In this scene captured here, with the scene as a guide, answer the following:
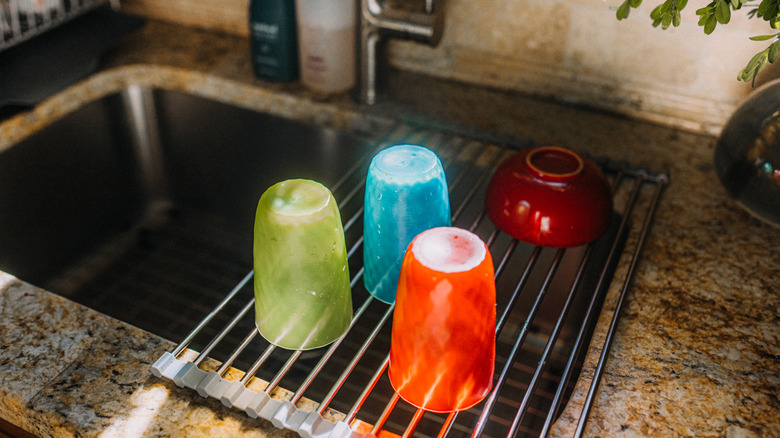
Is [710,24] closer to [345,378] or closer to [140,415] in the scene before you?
[345,378]

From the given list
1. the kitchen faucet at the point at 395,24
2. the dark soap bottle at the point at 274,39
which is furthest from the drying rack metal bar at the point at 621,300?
the dark soap bottle at the point at 274,39

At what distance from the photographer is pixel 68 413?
54cm

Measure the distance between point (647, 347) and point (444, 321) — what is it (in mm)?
244

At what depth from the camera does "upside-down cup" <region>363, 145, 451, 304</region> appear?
60cm

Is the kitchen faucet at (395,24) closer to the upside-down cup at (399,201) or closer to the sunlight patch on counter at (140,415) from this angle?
the upside-down cup at (399,201)

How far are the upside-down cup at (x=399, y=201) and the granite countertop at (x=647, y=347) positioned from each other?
20cm

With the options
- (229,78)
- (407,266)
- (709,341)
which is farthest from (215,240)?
(709,341)

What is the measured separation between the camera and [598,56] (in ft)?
3.17

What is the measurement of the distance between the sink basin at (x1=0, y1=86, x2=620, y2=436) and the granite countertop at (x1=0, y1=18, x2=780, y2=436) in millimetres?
99

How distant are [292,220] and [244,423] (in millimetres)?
179

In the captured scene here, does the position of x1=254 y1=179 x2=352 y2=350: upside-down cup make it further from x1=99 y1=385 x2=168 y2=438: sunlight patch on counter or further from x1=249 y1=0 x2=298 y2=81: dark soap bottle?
x1=249 y1=0 x2=298 y2=81: dark soap bottle

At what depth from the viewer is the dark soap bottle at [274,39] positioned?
3.25ft

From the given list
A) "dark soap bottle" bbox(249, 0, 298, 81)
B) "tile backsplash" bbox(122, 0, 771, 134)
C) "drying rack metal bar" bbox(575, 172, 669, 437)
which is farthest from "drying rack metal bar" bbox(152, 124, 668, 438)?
"dark soap bottle" bbox(249, 0, 298, 81)

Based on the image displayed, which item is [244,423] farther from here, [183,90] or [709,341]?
[183,90]
